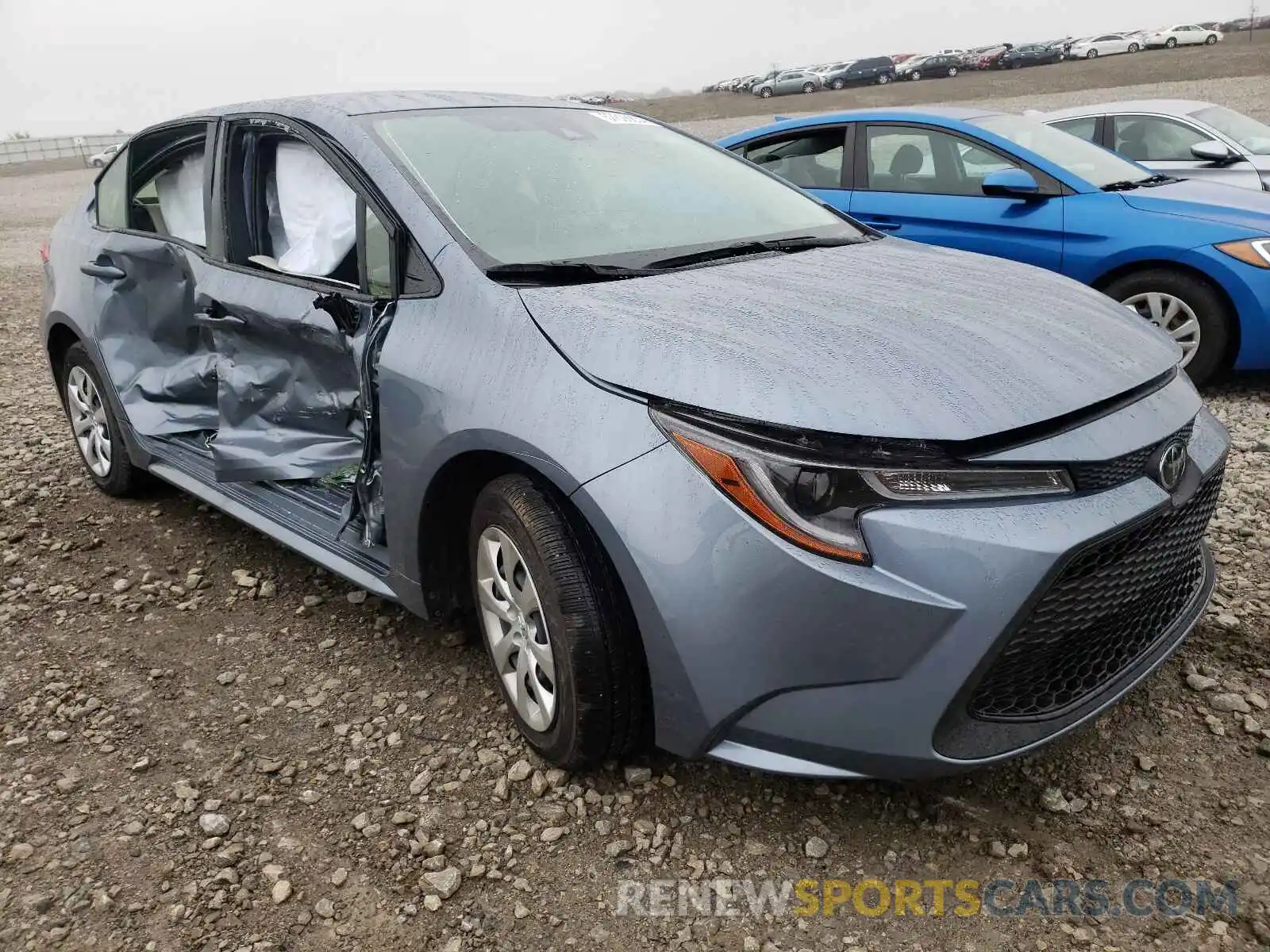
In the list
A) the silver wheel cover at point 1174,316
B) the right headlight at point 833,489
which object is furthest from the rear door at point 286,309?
the silver wheel cover at point 1174,316

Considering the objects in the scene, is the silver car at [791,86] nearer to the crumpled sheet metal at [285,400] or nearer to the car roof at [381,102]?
the car roof at [381,102]

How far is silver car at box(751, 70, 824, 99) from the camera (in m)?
43.3

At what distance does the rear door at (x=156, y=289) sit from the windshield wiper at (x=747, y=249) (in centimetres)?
185

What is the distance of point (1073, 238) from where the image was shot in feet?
16.4

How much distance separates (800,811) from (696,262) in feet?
4.50

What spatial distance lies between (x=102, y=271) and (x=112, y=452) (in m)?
0.75

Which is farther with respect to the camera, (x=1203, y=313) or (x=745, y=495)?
(x=1203, y=313)

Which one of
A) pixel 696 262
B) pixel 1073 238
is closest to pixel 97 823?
pixel 696 262

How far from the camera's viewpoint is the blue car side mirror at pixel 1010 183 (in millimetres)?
4969

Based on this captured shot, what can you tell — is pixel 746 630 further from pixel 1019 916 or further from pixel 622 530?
pixel 1019 916

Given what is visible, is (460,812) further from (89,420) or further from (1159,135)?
(1159,135)

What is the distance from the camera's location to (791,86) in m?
43.7

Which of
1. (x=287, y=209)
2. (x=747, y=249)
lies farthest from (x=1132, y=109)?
(x=287, y=209)

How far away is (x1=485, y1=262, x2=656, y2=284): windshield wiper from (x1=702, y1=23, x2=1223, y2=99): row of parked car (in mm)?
43325
